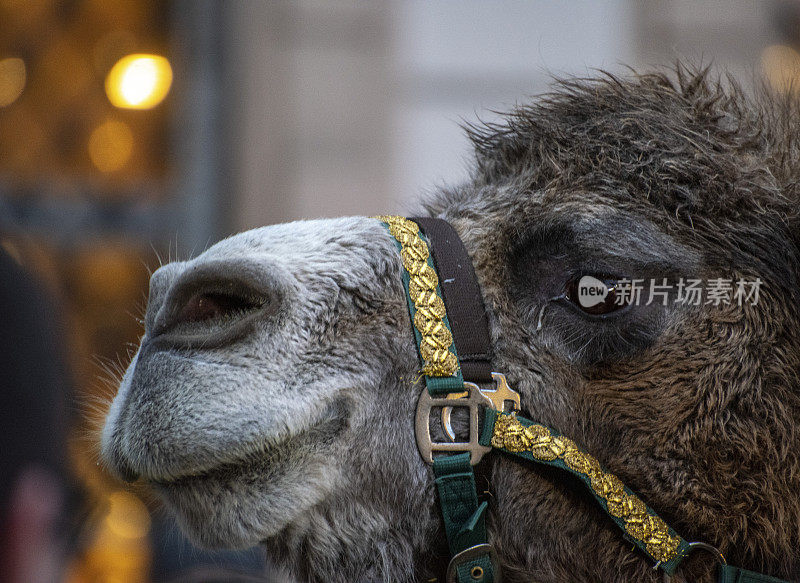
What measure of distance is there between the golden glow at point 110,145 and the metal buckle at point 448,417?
13.8ft

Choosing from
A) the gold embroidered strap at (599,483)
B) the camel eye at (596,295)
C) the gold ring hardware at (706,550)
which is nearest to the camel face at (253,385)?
the gold embroidered strap at (599,483)

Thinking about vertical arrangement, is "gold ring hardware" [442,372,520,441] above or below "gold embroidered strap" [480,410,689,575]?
above

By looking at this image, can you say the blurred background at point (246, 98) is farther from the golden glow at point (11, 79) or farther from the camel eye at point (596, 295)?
A: the camel eye at point (596, 295)

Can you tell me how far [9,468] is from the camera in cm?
191

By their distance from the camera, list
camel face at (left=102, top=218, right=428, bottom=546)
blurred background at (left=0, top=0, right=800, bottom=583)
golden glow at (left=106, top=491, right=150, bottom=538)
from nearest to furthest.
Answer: camel face at (left=102, top=218, right=428, bottom=546)
golden glow at (left=106, top=491, right=150, bottom=538)
blurred background at (left=0, top=0, right=800, bottom=583)

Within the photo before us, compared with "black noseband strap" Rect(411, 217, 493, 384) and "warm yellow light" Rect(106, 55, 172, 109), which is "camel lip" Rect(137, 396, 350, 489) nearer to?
"black noseband strap" Rect(411, 217, 493, 384)

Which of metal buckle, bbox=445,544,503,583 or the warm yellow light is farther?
the warm yellow light

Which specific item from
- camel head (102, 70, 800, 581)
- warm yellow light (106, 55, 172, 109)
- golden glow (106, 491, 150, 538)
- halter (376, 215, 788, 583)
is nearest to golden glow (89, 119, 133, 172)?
warm yellow light (106, 55, 172, 109)

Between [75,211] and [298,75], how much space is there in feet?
5.85

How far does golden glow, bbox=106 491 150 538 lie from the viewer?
2.46m

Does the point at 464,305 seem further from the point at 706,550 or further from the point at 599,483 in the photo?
the point at 706,550

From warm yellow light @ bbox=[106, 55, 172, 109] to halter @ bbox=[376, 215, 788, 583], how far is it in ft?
13.5

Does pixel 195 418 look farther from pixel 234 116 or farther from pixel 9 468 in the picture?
pixel 234 116

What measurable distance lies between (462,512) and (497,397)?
26cm
